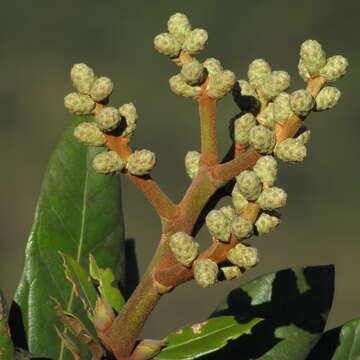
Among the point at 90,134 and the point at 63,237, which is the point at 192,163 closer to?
the point at 90,134

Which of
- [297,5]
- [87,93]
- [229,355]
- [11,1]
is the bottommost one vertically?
[229,355]

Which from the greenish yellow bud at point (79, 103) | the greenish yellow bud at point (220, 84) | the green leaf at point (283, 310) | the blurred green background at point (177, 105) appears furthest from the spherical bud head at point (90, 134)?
the blurred green background at point (177, 105)

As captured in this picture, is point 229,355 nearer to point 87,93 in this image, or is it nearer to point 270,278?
point 270,278

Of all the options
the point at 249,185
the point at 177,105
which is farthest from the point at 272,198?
the point at 177,105

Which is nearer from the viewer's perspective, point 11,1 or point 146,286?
point 146,286

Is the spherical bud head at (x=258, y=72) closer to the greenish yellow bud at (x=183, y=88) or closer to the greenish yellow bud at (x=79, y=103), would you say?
the greenish yellow bud at (x=183, y=88)

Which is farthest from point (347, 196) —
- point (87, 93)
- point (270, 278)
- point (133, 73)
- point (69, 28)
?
point (87, 93)

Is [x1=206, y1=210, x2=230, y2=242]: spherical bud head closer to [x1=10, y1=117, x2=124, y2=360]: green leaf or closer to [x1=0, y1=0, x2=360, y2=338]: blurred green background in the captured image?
[x1=10, y1=117, x2=124, y2=360]: green leaf
